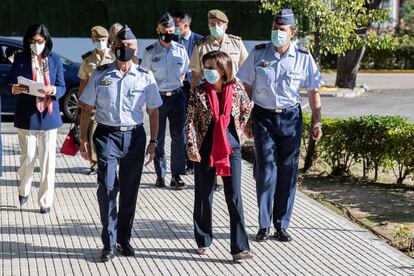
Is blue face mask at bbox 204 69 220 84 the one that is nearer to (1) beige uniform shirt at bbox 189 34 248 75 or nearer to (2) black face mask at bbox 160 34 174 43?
(1) beige uniform shirt at bbox 189 34 248 75

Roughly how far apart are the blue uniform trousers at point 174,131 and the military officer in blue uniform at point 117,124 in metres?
3.00

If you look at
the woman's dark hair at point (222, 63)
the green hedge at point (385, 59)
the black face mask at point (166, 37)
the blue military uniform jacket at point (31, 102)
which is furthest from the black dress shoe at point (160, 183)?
the green hedge at point (385, 59)

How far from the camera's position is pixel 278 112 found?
877cm

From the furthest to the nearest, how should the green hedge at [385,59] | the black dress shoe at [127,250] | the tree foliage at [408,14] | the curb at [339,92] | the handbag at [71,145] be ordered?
1. the tree foliage at [408,14]
2. the green hedge at [385,59]
3. the curb at [339,92]
4. the handbag at [71,145]
5. the black dress shoe at [127,250]

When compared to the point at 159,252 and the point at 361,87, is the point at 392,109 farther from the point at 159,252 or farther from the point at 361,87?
the point at 159,252

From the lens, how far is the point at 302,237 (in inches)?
354

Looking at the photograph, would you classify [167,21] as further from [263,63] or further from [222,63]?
[222,63]

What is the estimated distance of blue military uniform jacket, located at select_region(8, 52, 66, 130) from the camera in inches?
378

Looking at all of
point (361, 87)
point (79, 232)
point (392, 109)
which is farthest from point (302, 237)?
point (361, 87)

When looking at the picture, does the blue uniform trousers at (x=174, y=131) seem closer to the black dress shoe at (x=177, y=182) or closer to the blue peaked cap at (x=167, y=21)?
the black dress shoe at (x=177, y=182)

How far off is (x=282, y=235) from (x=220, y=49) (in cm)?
265

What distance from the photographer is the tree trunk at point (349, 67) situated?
2614 centimetres

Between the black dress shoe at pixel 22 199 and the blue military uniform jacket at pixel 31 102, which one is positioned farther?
the black dress shoe at pixel 22 199

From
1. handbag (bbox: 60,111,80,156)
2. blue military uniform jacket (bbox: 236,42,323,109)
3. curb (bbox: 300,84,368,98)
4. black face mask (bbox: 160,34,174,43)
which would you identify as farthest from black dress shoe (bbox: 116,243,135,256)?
curb (bbox: 300,84,368,98)
